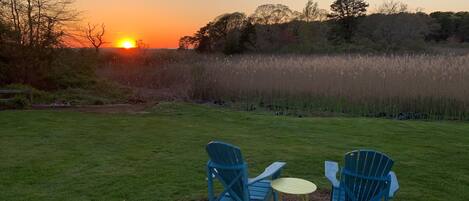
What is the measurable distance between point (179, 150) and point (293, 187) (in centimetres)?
343

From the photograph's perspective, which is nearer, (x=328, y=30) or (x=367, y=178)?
(x=367, y=178)

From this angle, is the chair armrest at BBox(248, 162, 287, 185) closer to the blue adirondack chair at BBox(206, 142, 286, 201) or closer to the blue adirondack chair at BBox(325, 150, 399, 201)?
the blue adirondack chair at BBox(206, 142, 286, 201)

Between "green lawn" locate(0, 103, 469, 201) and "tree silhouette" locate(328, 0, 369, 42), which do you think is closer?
"green lawn" locate(0, 103, 469, 201)

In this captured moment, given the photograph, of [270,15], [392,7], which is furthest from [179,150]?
[392,7]

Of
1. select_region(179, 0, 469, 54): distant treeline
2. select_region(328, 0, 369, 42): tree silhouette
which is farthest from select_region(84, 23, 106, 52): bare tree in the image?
select_region(328, 0, 369, 42): tree silhouette

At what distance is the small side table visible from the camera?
10.8 ft

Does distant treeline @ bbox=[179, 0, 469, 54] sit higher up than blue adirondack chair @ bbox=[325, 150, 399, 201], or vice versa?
distant treeline @ bbox=[179, 0, 469, 54]

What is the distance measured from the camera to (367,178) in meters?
3.30

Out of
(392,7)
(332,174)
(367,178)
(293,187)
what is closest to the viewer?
(367,178)

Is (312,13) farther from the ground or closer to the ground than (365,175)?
farther from the ground

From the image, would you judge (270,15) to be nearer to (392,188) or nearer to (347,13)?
(347,13)

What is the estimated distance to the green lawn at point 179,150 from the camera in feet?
15.8

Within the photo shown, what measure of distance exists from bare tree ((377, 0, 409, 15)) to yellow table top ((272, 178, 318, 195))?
110 ft

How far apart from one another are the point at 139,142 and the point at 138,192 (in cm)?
267
